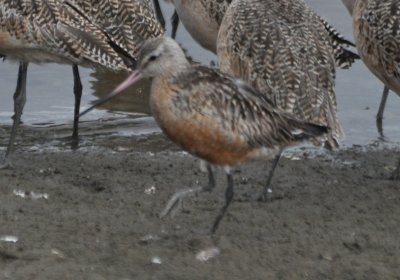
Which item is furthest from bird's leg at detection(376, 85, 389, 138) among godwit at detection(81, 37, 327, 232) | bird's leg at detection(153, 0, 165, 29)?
godwit at detection(81, 37, 327, 232)

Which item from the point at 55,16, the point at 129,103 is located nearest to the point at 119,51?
the point at 55,16

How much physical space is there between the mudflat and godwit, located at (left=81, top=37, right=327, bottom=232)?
1.37 ft

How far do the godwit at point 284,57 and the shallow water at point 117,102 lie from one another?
65.2 inches

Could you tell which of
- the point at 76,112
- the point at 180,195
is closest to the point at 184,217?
the point at 180,195

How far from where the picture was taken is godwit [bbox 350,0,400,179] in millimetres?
9352

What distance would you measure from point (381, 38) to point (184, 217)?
2428 millimetres

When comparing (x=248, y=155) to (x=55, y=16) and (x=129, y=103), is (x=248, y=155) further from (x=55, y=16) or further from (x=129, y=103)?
(x=129, y=103)

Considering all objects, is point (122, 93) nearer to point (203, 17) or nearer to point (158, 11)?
point (203, 17)

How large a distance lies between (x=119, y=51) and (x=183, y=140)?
2.83 meters

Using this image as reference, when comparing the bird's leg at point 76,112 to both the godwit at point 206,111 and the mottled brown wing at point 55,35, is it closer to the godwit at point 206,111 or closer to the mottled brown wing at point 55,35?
the mottled brown wing at point 55,35

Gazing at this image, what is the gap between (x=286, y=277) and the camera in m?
6.62

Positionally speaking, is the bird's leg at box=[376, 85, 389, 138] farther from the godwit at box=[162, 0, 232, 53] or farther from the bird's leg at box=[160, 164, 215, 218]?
the bird's leg at box=[160, 164, 215, 218]

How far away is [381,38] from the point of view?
943cm

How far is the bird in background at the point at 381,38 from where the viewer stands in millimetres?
9352
